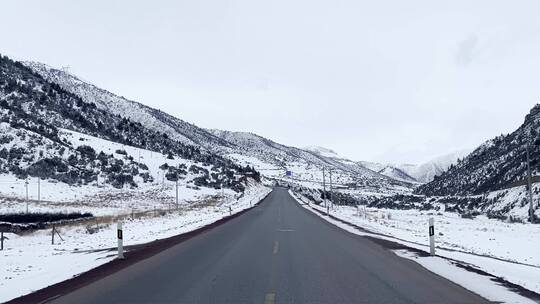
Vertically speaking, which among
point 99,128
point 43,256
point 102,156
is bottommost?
point 43,256

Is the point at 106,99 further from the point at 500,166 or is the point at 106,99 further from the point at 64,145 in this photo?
the point at 500,166

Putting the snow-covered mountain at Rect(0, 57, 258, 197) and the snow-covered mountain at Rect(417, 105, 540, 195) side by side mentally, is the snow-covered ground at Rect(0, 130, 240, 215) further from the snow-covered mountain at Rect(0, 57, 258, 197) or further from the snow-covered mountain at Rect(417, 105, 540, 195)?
the snow-covered mountain at Rect(417, 105, 540, 195)

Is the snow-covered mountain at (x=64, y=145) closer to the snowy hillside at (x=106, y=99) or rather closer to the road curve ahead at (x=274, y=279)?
the snowy hillside at (x=106, y=99)

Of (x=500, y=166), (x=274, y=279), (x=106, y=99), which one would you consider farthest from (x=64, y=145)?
(x=106, y=99)

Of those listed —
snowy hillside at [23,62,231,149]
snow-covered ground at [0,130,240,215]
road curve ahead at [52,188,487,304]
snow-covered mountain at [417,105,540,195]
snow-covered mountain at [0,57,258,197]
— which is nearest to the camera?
road curve ahead at [52,188,487,304]

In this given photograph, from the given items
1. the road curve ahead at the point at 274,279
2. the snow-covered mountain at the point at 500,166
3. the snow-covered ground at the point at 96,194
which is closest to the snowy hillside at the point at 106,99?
the snow-covered ground at the point at 96,194

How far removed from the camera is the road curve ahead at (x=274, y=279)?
945 cm

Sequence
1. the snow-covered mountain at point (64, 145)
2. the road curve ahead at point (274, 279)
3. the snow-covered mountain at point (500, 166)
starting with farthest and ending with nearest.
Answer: the snow-covered mountain at point (64, 145)
the snow-covered mountain at point (500, 166)
the road curve ahead at point (274, 279)

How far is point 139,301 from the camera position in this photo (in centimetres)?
929

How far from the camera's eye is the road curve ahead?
945 cm

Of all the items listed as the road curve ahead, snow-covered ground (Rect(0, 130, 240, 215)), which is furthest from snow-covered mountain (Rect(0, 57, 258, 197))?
the road curve ahead

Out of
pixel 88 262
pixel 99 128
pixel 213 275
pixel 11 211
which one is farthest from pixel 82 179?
pixel 213 275

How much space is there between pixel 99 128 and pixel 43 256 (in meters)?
104

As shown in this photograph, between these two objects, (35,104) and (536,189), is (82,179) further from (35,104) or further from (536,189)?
(536,189)
